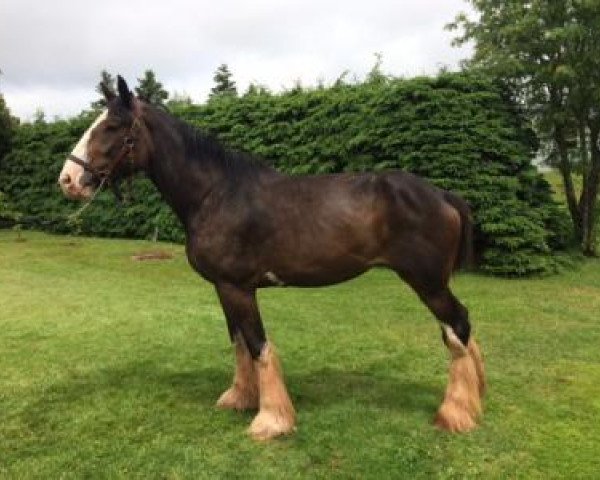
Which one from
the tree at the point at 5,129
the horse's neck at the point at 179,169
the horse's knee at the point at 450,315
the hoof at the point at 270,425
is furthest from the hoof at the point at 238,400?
the tree at the point at 5,129

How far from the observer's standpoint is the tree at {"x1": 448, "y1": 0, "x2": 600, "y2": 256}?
11984 millimetres

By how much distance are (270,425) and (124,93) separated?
8.74 feet

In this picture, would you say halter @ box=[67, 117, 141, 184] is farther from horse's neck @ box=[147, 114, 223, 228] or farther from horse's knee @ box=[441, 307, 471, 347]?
horse's knee @ box=[441, 307, 471, 347]

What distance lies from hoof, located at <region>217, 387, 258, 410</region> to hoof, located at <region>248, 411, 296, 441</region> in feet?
1.49

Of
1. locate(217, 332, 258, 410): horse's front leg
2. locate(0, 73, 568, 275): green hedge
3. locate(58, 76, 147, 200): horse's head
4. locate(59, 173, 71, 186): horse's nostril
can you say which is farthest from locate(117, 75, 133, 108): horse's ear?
locate(0, 73, 568, 275): green hedge

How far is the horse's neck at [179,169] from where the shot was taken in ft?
15.9

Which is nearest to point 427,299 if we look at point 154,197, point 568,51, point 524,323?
point 524,323

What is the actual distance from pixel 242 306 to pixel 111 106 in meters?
1.78

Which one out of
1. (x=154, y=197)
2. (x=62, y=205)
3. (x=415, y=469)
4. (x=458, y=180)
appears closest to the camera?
(x=415, y=469)

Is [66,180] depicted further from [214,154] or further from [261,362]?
[261,362]

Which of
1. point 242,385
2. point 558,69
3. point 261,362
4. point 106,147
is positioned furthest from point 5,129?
point 261,362

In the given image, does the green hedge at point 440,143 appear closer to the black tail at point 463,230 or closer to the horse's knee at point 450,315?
the black tail at point 463,230

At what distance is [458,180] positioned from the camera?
11.7m

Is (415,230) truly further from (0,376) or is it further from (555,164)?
(555,164)
